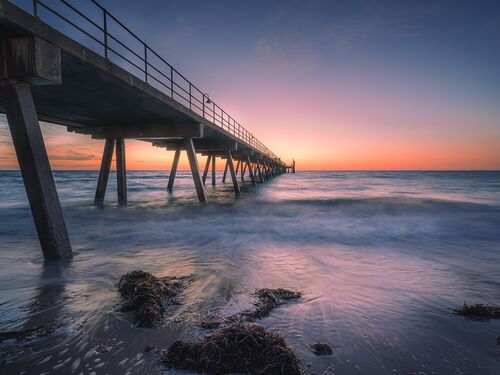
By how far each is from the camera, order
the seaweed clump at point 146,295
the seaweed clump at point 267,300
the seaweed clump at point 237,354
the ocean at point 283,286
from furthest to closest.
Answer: the seaweed clump at point 267,300 < the seaweed clump at point 146,295 < the ocean at point 283,286 < the seaweed clump at point 237,354

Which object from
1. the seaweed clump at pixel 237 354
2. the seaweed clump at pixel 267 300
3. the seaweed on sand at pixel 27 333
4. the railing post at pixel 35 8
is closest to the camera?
the seaweed clump at pixel 237 354

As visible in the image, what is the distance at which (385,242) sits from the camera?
24.8ft

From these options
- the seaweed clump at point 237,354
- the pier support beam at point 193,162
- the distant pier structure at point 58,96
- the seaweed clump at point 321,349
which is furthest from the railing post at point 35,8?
the pier support beam at point 193,162

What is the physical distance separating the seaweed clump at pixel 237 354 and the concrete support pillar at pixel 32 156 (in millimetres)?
3669

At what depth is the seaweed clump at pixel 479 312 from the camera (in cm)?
321

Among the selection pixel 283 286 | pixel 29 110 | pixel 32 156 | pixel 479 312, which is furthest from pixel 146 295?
pixel 479 312

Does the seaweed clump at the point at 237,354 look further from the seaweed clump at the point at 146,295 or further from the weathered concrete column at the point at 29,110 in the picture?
the weathered concrete column at the point at 29,110

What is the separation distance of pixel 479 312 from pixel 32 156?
634cm

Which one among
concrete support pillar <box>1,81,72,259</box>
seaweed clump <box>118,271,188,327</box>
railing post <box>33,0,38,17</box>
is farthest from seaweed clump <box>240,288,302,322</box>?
railing post <box>33,0,38,17</box>

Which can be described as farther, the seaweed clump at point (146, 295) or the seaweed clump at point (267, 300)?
the seaweed clump at point (267, 300)

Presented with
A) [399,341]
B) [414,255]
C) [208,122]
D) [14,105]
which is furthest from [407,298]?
[208,122]

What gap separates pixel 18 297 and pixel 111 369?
7.95 ft

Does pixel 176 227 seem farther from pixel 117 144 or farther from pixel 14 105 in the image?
pixel 117 144

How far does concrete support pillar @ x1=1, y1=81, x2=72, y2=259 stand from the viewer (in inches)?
177
